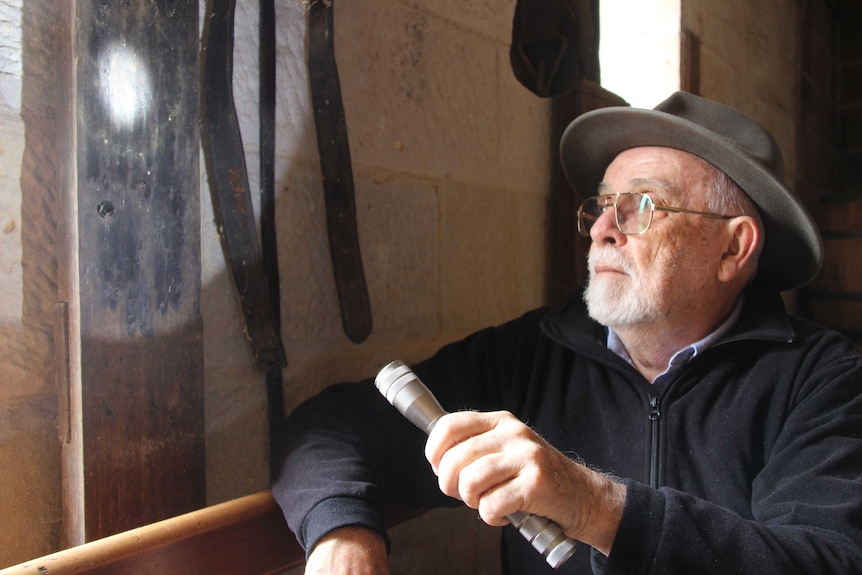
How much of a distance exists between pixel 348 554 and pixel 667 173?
881 mm

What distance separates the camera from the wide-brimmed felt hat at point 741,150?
1218mm

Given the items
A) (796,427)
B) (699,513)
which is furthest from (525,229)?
(699,513)

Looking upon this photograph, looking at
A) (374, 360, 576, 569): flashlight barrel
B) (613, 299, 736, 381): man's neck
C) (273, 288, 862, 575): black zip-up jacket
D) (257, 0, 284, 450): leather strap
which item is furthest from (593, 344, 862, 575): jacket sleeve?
(257, 0, 284, 450): leather strap

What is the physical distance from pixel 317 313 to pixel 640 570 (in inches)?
26.6

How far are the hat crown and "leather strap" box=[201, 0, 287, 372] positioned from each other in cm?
80

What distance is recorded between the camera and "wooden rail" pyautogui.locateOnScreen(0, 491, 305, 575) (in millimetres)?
791

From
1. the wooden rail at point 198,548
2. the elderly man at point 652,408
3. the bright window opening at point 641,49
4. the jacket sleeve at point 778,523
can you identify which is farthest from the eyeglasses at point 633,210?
the bright window opening at point 641,49

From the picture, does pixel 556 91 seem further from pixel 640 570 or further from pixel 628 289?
pixel 640 570

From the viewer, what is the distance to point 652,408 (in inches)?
45.1

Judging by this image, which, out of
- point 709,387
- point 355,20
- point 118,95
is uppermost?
point 355,20

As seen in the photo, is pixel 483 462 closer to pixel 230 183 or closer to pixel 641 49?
pixel 230 183

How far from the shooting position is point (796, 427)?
101 cm

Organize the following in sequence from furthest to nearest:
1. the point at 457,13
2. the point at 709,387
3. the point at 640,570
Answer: the point at 457,13 → the point at 709,387 → the point at 640,570

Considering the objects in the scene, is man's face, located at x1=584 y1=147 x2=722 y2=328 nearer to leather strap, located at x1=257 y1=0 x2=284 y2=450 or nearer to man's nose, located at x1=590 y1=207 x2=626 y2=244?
man's nose, located at x1=590 y1=207 x2=626 y2=244
